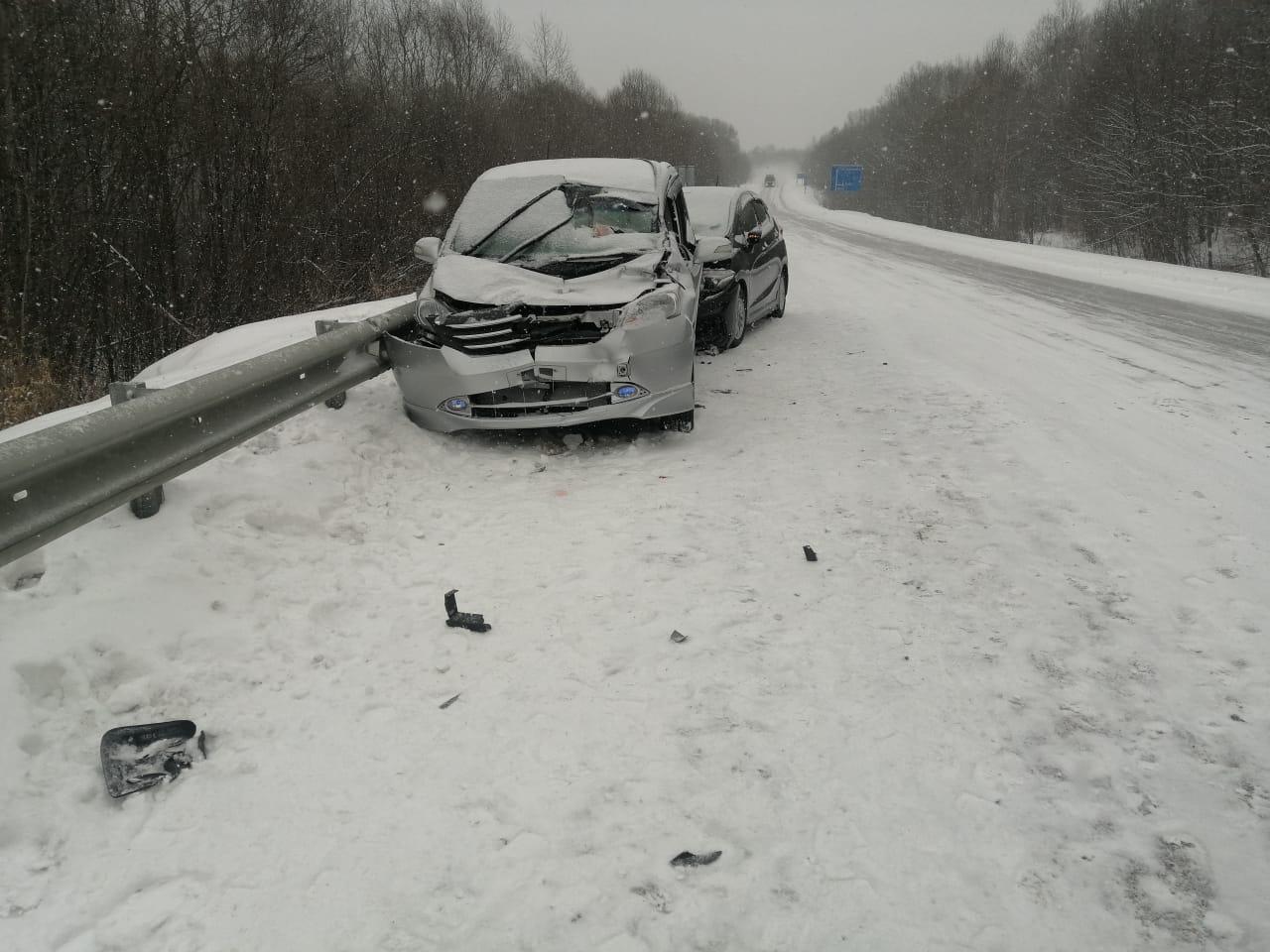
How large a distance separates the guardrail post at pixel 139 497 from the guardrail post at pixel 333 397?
1.64 metres

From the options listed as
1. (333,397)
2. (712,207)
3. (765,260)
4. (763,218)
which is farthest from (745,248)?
(333,397)

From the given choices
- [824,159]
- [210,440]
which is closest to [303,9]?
[210,440]

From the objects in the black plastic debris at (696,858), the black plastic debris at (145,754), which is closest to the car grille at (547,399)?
the black plastic debris at (145,754)

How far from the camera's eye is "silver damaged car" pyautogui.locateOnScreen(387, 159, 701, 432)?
5332 mm

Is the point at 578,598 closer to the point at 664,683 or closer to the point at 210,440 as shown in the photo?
→ the point at 664,683

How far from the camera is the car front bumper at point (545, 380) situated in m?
5.30

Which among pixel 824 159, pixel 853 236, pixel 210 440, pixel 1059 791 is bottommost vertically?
pixel 1059 791

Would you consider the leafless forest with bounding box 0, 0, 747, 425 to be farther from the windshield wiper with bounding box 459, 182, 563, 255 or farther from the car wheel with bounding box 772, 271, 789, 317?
the car wheel with bounding box 772, 271, 789, 317

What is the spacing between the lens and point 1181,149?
2772 cm

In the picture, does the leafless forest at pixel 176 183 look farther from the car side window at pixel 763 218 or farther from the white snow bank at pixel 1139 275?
the white snow bank at pixel 1139 275

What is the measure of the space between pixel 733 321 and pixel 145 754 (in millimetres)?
7466

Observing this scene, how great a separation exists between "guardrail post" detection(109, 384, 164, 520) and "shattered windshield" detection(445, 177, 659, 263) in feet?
9.89

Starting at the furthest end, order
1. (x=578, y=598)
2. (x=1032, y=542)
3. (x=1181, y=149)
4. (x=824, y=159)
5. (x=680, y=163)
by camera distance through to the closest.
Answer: (x=824, y=159) → (x=680, y=163) → (x=1181, y=149) → (x=1032, y=542) → (x=578, y=598)

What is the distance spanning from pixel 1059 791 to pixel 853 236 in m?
28.4
